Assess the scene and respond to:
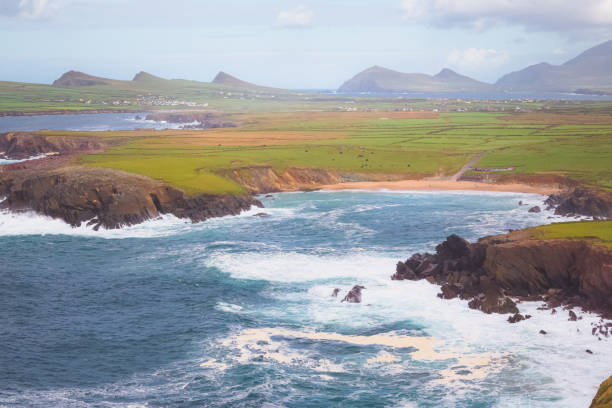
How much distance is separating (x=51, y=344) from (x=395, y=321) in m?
21.9

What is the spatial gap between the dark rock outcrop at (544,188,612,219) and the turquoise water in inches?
679

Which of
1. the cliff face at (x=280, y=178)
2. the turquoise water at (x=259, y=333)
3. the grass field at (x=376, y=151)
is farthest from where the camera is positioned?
the cliff face at (x=280, y=178)

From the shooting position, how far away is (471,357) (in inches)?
1375

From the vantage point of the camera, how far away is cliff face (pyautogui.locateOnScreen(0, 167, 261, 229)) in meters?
71.8

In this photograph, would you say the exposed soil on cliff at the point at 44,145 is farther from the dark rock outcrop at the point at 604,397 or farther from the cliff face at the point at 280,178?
the dark rock outcrop at the point at 604,397

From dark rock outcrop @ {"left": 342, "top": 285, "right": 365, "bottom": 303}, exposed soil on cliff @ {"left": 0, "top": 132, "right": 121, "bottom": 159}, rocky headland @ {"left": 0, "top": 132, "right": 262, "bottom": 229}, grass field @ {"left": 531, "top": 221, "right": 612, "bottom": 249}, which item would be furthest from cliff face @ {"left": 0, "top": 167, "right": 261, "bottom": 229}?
exposed soil on cliff @ {"left": 0, "top": 132, "right": 121, "bottom": 159}

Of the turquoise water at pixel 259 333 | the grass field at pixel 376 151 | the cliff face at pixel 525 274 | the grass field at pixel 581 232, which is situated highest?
the grass field at pixel 376 151

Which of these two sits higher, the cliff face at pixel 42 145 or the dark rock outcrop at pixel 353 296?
the cliff face at pixel 42 145

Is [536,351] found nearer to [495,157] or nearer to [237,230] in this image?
[237,230]

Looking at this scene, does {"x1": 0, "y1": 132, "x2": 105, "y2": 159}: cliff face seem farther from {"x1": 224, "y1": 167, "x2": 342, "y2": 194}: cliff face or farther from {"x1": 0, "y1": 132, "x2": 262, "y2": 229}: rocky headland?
{"x1": 224, "y1": 167, "x2": 342, "y2": 194}: cliff face

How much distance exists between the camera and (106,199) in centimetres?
7331

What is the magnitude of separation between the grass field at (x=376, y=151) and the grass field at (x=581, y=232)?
38163 mm

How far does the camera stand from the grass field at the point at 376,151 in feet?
311

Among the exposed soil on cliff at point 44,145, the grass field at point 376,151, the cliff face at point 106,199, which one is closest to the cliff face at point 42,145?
the exposed soil on cliff at point 44,145
